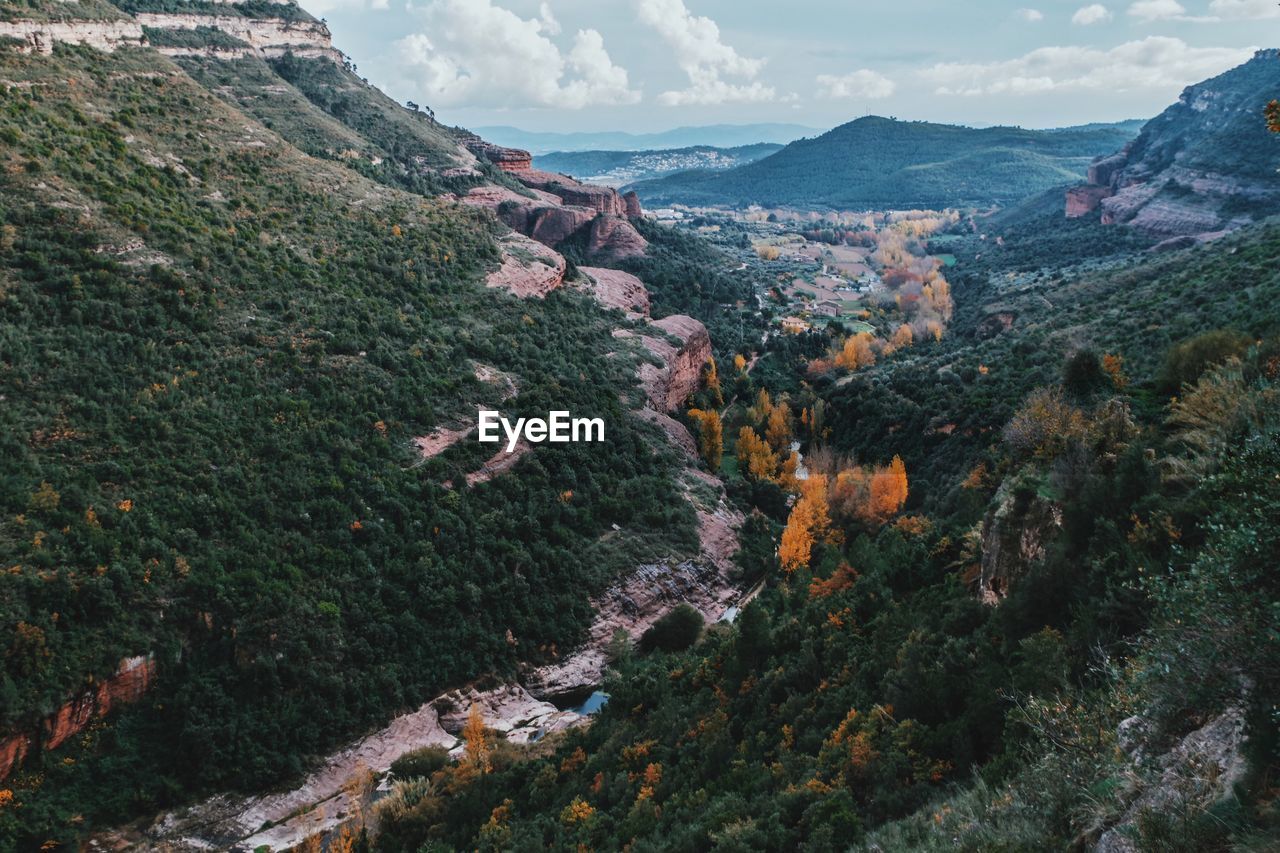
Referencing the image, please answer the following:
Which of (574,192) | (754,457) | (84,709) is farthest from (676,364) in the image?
(84,709)

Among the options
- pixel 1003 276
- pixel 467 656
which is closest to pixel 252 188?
pixel 467 656

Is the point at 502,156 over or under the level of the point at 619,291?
over

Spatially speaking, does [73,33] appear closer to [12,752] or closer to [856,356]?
[12,752]

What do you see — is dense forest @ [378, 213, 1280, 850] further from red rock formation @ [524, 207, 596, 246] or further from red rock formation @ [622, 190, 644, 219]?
red rock formation @ [622, 190, 644, 219]

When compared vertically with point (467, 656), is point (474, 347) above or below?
above

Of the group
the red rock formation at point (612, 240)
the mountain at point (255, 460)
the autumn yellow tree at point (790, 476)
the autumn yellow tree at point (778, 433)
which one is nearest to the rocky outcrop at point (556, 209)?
the red rock formation at point (612, 240)

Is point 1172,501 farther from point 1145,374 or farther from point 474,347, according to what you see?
point 474,347
